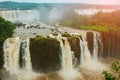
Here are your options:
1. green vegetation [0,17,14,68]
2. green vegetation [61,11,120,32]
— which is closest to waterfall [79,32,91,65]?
green vegetation [0,17,14,68]

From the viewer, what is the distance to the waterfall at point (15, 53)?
25594 mm

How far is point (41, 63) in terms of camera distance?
25.4 metres

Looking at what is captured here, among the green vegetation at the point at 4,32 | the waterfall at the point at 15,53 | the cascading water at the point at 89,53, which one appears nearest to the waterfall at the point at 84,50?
the cascading water at the point at 89,53

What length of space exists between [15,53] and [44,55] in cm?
232

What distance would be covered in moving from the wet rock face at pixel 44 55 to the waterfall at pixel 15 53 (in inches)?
16.1

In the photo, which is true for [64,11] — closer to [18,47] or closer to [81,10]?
[81,10]

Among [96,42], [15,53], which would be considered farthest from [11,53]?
[96,42]

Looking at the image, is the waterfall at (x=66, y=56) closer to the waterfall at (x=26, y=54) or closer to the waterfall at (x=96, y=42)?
the waterfall at (x=26, y=54)

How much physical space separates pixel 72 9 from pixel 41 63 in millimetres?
27819

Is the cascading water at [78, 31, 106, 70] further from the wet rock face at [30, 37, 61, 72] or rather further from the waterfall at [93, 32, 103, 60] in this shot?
the wet rock face at [30, 37, 61, 72]

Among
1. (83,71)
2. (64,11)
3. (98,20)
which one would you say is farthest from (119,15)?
(83,71)

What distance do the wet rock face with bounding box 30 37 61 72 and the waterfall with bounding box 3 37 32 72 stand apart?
1.34 feet

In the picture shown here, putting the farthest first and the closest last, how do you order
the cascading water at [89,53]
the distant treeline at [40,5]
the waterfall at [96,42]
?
1. the distant treeline at [40,5]
2. the waterfall at [96,42]
3. the cascading water at [89,53]

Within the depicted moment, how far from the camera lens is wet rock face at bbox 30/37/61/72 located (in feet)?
83.4
